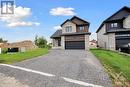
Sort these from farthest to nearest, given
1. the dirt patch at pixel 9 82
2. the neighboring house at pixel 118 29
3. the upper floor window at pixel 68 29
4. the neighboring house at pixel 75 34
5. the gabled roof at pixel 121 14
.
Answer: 1. the upper floor window at pixel 68 29
2. the neighboring house at pixel 75 34
3. the gabled roof at pixel 121 14
4. the neighboring house at pixel 118 29
5. the dirt patch at pixel 9 82

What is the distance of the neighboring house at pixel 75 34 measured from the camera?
45.2 m

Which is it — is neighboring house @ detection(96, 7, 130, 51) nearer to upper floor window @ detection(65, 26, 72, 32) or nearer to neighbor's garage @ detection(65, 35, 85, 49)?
neighbor's garage @ detection(65, 35, 85, 49)

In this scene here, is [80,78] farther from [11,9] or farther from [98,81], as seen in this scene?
[11,9]

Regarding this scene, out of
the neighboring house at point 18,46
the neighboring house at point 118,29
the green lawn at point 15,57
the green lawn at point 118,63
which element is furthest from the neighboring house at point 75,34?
the green lawn at point 118,63

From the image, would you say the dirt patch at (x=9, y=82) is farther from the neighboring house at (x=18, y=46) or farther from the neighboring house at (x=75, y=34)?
the neighboring house at (x=18, y=46)

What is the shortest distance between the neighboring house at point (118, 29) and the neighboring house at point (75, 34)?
4.68 m

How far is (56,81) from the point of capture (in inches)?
457

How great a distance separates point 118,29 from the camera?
141 ft

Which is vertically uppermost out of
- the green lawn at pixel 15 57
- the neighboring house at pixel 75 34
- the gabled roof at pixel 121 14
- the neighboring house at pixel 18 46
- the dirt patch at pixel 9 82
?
the gabled roof at pixel 121 14

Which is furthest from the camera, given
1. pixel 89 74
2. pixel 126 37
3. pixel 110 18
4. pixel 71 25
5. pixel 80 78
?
pixel 71 25

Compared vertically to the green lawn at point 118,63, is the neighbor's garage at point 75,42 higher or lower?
higher

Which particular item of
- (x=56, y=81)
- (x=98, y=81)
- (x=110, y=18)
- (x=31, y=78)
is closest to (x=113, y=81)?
(x=98, y=81)

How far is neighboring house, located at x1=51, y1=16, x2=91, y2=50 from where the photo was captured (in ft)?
148

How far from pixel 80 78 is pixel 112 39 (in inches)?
1245
